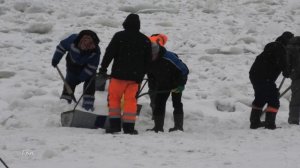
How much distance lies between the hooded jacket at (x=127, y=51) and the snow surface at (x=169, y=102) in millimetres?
768

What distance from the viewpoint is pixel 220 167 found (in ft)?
14.0

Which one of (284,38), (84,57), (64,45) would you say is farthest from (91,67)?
(284,38)

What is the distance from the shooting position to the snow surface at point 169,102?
461cm

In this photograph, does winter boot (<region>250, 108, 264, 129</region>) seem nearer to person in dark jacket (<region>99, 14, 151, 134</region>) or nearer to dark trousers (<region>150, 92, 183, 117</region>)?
dark trousers (<region>150, 92, 183, 117</region>)

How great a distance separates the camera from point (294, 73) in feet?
24.1

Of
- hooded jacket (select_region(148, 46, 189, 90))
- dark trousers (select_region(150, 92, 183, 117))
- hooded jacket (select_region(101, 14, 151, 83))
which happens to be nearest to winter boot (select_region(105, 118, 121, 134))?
hooded jacket (select_region(101, 14, 151, 83))

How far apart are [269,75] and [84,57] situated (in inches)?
98.2

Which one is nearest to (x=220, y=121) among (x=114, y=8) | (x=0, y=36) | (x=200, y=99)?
(x=200, y=99)

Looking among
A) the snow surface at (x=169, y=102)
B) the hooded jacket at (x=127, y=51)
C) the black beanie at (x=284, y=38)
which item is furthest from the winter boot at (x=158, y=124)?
the black beanie at (x=284, y=38)

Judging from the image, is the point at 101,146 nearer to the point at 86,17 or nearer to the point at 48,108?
the point at 48,108

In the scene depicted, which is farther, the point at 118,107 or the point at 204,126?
the point at 204,126

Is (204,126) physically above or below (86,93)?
below

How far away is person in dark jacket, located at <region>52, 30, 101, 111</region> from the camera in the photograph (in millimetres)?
6840

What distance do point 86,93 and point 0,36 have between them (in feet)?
17.9
